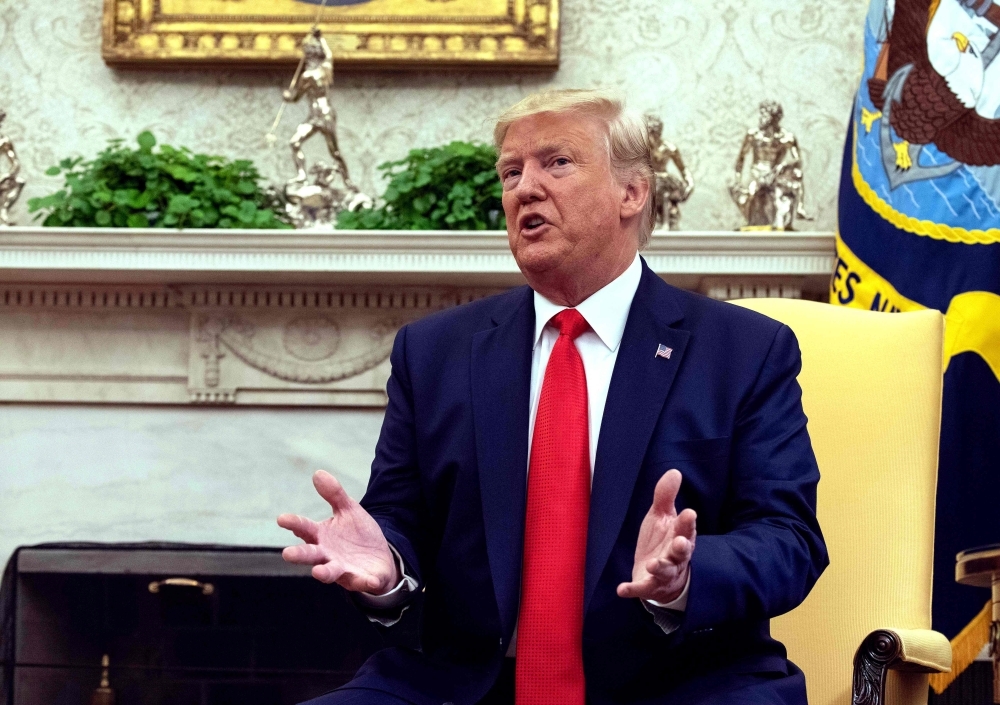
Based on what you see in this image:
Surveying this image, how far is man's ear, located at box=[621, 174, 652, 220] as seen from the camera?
1.97 meters

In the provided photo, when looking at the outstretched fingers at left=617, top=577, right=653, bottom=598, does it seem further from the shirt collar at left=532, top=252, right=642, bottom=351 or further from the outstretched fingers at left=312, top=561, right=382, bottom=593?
the shirt collar at left=532, top=252, right=642, bottom=351

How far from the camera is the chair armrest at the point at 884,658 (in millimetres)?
1673

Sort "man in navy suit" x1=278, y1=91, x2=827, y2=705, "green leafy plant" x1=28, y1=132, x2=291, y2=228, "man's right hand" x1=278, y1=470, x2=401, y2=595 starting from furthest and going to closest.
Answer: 1. "green leafy plant" x1=28, y1=132, x2=291, y2=228
2. "man in navy suit" x1=278, y1=91, x2=827, y2=705
3. "man's right hand" x1=278, y1=470, x2=401, y2=595

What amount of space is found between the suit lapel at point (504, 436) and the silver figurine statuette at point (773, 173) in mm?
1587

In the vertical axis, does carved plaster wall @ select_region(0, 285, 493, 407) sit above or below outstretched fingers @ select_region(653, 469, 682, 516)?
below

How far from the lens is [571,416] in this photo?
1778mm

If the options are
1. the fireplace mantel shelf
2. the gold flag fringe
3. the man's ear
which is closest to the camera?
the man's ear

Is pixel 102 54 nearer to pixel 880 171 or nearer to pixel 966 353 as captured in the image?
pixel 880 171

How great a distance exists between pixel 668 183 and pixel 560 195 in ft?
5.04

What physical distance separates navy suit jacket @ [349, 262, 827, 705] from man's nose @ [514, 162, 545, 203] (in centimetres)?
19

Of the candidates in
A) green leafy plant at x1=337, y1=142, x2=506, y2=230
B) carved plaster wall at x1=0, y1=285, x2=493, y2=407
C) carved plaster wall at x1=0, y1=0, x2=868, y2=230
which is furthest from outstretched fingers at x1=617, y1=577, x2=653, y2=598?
carved plaster wall at x1=0, y1=0, x2=868, y2=230

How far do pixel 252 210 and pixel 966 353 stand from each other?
6.57 ft

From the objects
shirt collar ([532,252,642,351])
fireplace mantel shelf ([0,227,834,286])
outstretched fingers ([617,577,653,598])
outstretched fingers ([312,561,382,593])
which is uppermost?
shirt collar ([532,252,642,351])

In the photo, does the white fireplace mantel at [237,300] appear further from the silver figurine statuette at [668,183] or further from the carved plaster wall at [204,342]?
the silver figurine statuette at [668,183]
